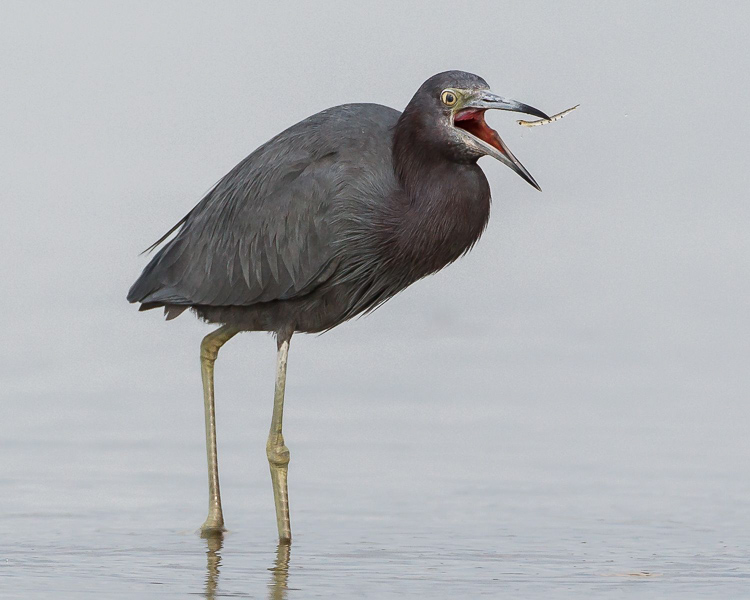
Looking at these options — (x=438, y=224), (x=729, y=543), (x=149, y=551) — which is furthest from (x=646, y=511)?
(x=149, y=551)

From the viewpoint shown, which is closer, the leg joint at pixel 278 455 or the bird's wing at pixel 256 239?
the bird's wing at pixel 256 239

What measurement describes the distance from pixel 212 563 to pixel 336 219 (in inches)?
80.1

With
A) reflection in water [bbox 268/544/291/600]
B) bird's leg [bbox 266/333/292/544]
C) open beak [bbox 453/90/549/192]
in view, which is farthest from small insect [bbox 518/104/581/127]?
reflection in water [bbox 268/544/291/600]

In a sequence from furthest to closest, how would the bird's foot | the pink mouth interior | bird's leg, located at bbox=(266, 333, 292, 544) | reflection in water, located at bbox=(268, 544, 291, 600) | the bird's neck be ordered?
the bird's foot → bird's leg, located at bbox=(266, 333, 292, 544) → the bird's neck → the pink mouth interior → reflection in water, located at bbox=(268, 544, 291, 600)

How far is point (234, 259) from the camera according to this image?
1019cm

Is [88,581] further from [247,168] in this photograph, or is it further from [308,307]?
[247,168]

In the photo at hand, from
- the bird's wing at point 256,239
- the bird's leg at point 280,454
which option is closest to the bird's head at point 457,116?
the bird's wing at point 256,239

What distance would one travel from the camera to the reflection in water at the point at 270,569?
828 centimetres

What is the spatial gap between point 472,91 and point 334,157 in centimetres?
97

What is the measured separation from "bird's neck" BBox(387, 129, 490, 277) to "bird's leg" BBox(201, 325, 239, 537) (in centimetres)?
142

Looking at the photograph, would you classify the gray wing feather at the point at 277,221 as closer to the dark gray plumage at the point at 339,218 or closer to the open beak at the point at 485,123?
the dark gray plumage at the point at 339,218

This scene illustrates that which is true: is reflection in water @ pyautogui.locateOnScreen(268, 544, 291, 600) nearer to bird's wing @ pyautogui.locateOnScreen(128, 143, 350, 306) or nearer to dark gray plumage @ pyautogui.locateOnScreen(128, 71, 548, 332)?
dark gray plumage @ pyautogui.locateOnScreen(128, 71, 548, 332)

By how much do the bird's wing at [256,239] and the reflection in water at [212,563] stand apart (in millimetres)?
1399

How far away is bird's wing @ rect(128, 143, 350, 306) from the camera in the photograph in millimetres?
9750
